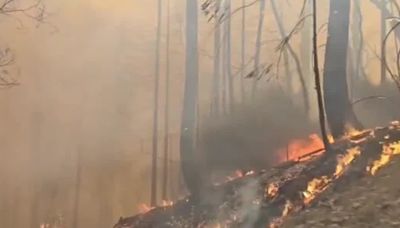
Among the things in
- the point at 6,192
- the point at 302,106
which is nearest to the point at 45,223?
the point at 6,192

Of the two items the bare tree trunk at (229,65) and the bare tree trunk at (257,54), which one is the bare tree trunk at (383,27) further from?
the bare tree trunk at (229,65)

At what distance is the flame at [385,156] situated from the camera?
4.20 meters

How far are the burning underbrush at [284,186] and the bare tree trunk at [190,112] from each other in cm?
14

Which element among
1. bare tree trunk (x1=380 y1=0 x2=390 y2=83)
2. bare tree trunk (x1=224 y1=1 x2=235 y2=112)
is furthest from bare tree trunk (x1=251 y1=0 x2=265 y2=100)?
bare tree trunk (x1=380 y1=0 x2=390 y2=83)

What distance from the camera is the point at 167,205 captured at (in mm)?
4297

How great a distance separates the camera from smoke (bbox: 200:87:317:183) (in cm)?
430

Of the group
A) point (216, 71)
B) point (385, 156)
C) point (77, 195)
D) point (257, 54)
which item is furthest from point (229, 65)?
point (77, 195)

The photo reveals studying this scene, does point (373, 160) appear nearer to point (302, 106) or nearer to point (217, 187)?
point (302, 106)

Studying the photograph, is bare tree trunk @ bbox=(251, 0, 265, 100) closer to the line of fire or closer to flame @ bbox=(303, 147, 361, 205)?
the line of fire

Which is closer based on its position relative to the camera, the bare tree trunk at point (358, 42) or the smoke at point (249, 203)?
the smoke at point (249, 203)

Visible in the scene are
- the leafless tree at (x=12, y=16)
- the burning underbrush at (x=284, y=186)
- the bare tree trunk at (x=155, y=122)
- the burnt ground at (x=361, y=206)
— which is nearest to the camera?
the burnt ground at (x=361, y=206)

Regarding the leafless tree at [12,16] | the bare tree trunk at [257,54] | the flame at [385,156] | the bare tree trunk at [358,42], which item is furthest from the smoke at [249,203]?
the leafless tree at [12,16]

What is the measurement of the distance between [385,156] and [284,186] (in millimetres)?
673

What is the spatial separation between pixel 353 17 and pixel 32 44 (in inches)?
84.6
